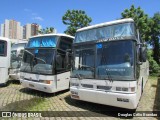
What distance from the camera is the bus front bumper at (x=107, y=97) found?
22.1ft

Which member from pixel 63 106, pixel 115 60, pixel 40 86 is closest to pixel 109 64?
pixel 115 60

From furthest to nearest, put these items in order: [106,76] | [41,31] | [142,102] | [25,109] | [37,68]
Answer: [41,31], [37,68], [142,102], [25,109], [106,76]

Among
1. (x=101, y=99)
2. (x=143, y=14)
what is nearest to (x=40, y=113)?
(x=101, y=99)

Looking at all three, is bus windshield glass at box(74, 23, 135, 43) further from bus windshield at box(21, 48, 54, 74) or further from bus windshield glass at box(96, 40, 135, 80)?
bus windshield at box(21, 48, 54, 74)

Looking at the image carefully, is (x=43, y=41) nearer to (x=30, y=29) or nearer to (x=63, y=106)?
(x=63, y=106)

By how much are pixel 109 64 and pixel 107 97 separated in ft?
3.58

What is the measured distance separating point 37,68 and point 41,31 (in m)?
25.1

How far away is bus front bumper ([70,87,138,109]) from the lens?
6.73 m

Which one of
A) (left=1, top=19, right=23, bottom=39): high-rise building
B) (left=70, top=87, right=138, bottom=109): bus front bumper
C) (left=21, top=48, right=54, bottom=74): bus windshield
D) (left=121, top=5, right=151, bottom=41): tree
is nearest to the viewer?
(left=70, top=87, right=138, bottom=109): bus front bumper

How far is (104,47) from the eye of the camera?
7590mm

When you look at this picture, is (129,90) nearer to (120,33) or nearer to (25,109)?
(120,33)

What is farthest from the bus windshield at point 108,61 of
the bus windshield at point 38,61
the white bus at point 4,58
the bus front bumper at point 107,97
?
the white bus at point 4,58

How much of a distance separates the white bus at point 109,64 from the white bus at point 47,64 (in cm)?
151

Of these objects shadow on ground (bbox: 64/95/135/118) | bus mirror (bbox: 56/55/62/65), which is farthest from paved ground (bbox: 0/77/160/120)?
bus mirror (bbox: 56/55/62/65)
